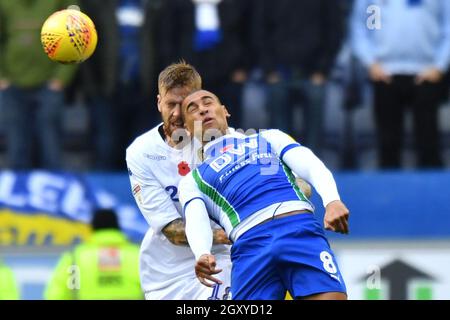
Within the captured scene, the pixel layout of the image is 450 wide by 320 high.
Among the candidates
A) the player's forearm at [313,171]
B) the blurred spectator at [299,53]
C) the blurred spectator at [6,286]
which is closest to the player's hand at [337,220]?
the player's forearm at [313,171]

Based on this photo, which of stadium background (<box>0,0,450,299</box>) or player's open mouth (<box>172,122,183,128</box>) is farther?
stadium background (<box>0,0,450,299</box>)

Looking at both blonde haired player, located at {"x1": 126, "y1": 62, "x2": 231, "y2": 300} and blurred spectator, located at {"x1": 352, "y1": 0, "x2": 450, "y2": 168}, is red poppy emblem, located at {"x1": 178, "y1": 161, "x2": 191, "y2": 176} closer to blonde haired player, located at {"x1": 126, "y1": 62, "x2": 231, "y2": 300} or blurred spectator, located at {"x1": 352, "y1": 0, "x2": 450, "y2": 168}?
blonde haired player, located at {"x1": 126, "y1": 62, "x2": 231, "y2": 300}

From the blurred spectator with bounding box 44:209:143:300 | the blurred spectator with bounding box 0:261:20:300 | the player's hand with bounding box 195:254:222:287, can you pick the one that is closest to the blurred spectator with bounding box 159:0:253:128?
the blurred spectator with bounding box 44:209:143:300

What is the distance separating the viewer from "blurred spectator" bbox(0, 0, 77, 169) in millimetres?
13742

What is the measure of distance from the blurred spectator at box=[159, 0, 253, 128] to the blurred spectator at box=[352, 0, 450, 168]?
1088 mm

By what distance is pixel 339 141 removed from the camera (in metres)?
14.5

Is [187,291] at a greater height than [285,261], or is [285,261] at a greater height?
[187,291]

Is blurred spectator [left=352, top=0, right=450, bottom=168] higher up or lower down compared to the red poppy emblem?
higher up

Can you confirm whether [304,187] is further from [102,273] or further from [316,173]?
[102,273]

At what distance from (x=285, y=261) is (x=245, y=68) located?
19.0ft

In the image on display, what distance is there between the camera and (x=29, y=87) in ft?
46.0

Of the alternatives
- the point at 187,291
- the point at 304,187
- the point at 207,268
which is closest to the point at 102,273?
the point at 187,291
